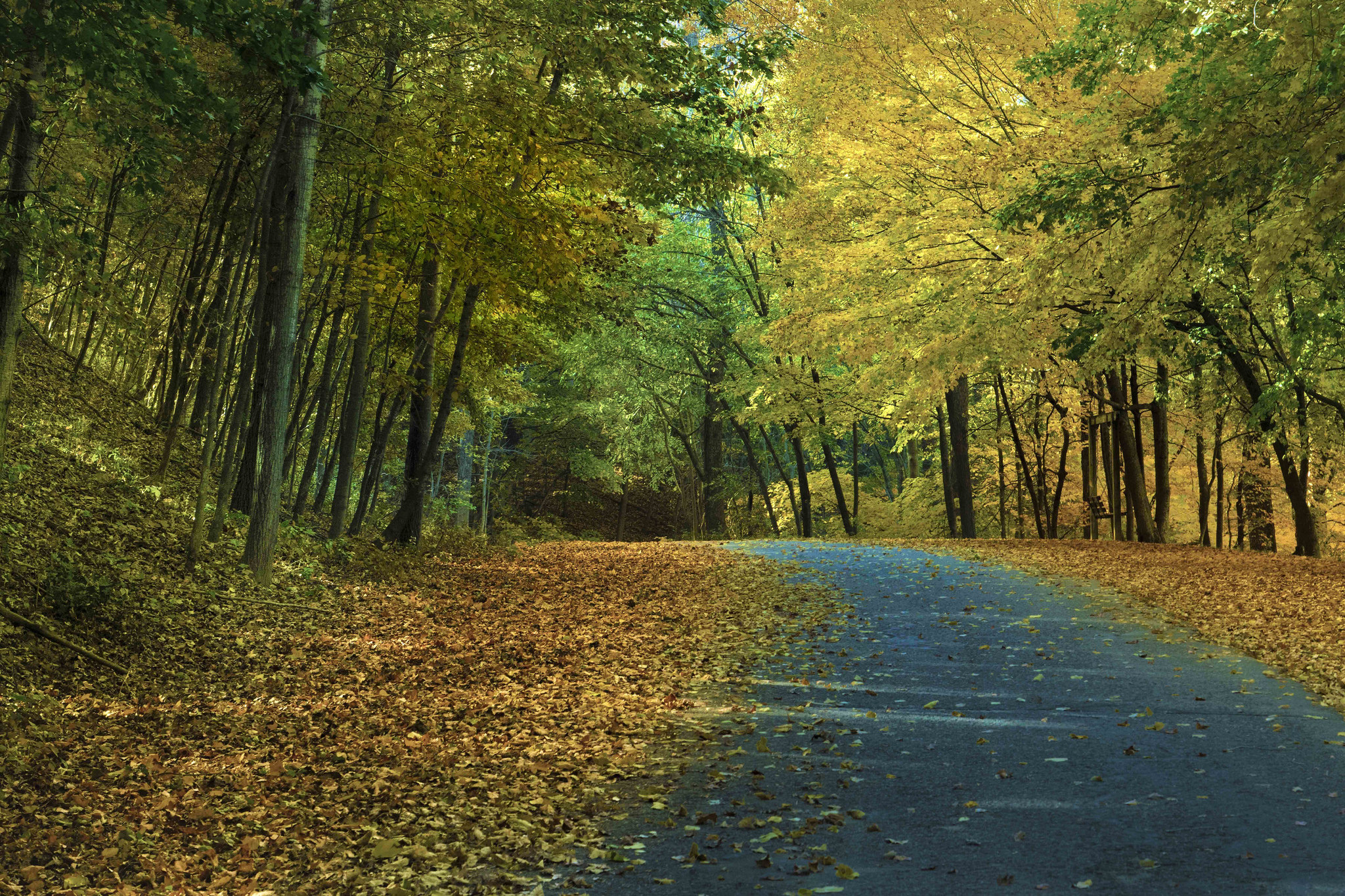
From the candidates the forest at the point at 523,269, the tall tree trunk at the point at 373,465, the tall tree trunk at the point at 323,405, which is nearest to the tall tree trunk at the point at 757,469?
the forest at the point at 523,269

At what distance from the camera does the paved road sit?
14.5ft

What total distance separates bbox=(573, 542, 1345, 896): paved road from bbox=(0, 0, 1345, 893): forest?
0.78 m

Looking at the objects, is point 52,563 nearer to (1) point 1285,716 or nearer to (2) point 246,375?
(2) point 246,375

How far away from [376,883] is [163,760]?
188 centimetres

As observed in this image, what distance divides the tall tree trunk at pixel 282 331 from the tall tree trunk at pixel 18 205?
2.75 m

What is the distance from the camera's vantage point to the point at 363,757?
6.01m

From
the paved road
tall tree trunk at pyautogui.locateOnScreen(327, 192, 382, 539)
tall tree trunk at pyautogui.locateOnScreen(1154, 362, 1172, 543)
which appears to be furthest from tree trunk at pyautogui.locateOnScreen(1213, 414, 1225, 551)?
tall tree trunk at pyautogui.locateOnScreen(327, 192, 382, 539)

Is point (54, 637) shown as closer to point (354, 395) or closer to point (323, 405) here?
point (354, 395)

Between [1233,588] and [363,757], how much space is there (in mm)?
10702

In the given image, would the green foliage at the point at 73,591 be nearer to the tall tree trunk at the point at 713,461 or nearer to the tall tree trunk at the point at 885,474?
the tall tree trunk at the point at 713,461

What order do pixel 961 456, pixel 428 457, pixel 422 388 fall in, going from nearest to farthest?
pixel 428 457 → pixel 422 388 → pixel 961 456

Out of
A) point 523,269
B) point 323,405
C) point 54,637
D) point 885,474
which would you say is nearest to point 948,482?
point 885,474

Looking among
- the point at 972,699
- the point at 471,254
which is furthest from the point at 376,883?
the point at 471,254

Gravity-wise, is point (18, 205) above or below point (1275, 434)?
above
